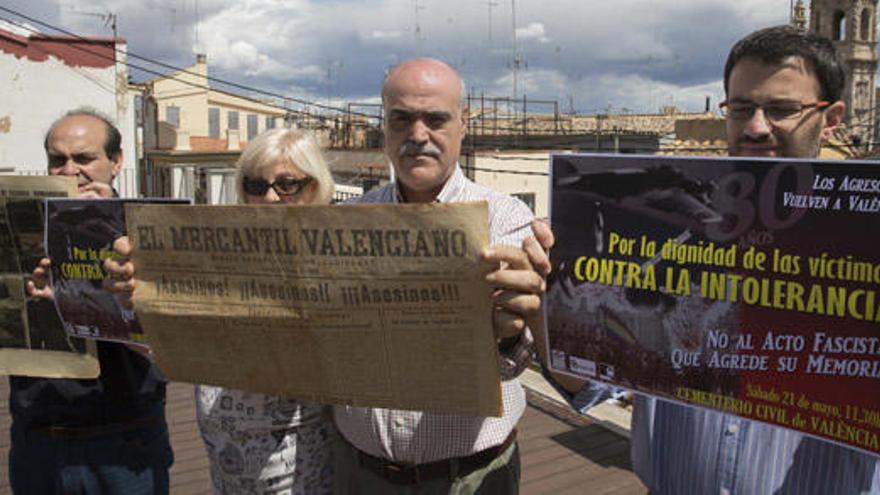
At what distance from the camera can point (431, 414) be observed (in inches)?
76.5

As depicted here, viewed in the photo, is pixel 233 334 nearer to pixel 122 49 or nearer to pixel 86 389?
pixel 86 389

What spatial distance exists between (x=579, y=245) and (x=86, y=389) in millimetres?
1684

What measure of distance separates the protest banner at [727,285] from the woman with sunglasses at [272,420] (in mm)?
899

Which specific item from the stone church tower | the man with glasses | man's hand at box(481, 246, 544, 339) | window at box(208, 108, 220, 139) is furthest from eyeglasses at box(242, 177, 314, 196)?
the stone church tower

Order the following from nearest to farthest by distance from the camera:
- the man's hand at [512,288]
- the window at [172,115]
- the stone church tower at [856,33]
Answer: the man's hand at [512,288] → the window at [172,115] → the stone church tower at [856,33]

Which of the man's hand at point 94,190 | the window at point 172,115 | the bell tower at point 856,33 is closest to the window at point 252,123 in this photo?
the window at point 172,115

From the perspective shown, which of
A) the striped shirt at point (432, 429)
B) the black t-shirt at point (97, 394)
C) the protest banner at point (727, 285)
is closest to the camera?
the protest banner at point (727, 285)

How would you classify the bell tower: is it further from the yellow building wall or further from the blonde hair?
the blonde hair

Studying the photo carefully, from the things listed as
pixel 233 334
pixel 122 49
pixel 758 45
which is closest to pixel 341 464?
pixel 233 334

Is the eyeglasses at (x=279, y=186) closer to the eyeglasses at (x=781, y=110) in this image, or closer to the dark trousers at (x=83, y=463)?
the dark trousers at (x=83, y=463)

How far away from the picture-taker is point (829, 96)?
61.4 inches

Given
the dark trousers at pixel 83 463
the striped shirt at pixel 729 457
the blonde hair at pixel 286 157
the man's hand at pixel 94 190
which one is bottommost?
the dark trousers at pixel 83 463

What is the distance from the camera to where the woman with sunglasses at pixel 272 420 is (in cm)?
195

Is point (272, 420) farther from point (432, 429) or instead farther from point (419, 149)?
point (419, 149)
